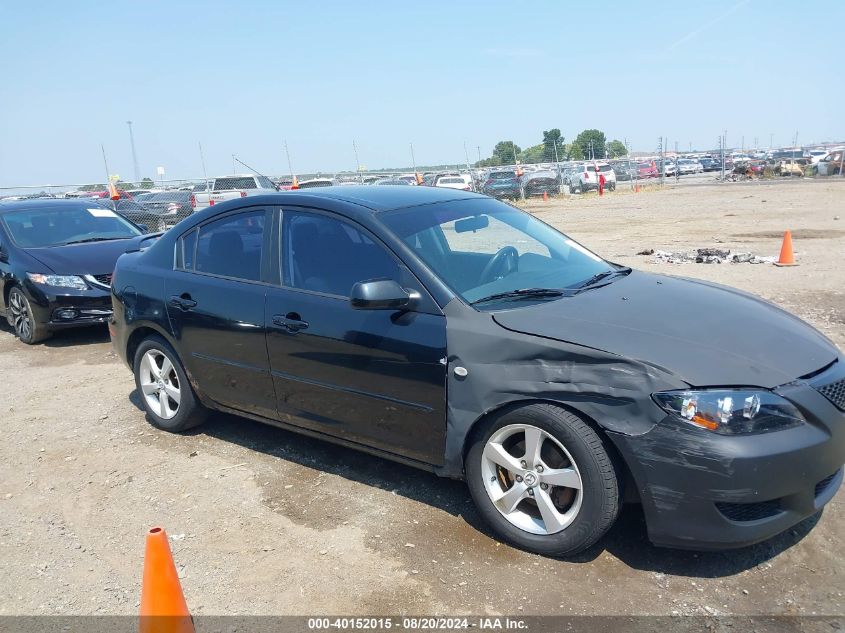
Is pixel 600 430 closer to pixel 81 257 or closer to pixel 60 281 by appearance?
pixel 60 281

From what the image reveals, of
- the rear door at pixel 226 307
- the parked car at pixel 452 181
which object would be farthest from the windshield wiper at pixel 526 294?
the parked car at pixel 452 181

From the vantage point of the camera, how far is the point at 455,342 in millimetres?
3551

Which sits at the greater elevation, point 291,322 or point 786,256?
point 291,322

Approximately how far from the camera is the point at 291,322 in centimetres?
417

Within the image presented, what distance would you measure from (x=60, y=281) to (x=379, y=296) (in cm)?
587

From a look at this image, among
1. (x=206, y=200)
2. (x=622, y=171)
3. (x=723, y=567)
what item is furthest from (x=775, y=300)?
(x=622, y=171)

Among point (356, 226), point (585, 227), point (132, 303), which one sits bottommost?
point (585, 227)

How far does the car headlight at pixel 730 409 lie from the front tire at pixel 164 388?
3346mm

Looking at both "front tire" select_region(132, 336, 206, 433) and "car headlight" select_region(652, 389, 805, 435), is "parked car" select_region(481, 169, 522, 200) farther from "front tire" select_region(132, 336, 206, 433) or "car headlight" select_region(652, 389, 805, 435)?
"car headlight" select_region(652, 389, 805, 435)

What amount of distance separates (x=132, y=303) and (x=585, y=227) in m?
15.9

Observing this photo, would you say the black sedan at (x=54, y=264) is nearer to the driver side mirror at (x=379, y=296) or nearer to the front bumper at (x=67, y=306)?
the front bumper at (x=67, y=306)

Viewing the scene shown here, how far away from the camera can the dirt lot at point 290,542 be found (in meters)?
3.18

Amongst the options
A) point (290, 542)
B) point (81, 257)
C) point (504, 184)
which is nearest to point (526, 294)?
point (290, 542)

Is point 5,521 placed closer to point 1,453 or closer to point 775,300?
point 1,453
